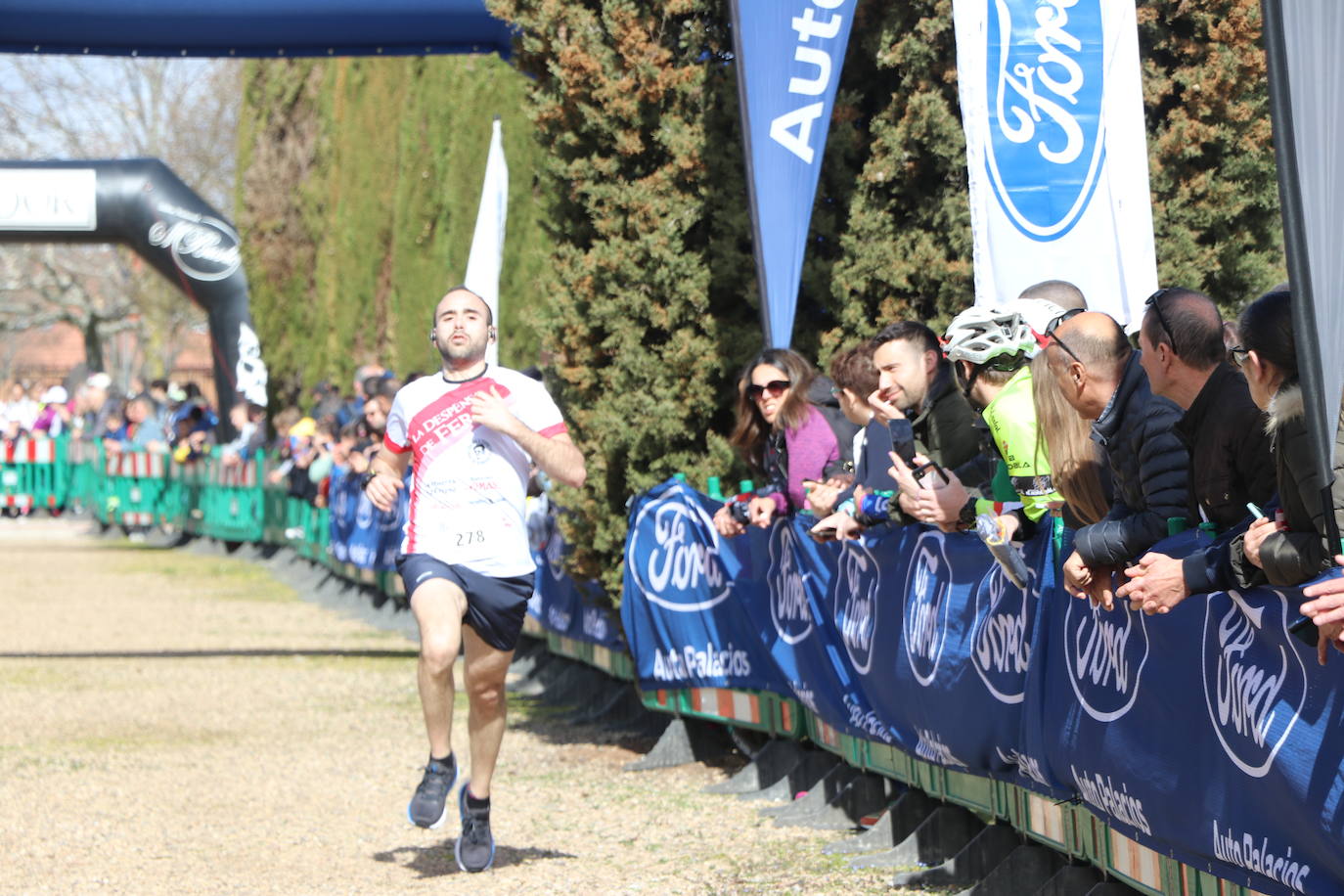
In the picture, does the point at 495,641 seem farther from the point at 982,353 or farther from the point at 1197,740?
the point at 1197,740

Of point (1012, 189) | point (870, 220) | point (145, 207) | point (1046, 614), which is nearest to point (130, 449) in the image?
point (145, 207)

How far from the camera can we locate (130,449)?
1081 inches

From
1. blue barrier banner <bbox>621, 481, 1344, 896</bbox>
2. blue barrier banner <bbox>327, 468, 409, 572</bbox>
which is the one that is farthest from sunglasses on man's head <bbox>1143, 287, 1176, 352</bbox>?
blue barrier banner <bbox>327, 468, 409, 572</bbox>

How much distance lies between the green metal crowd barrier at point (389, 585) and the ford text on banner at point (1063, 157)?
1954mm

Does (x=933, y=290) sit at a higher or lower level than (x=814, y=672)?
higher

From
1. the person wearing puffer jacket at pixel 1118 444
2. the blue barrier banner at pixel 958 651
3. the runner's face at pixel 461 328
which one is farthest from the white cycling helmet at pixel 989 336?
the runner's face at pixel 461 328

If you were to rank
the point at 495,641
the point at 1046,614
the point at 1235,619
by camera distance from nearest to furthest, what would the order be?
the point at 1235,619 < the point at 1046,614 < the point at 495,641

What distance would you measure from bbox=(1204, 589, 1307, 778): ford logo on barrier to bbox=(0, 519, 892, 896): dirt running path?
97.5 inches

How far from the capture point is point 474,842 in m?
6.93

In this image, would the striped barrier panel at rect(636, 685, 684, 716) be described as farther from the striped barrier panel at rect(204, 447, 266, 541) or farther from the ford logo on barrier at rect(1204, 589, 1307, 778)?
the striped barrier panel at rect(204, 447, 266, 541)

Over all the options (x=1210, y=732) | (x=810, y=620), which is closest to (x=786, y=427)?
A: (x=810, y=620)

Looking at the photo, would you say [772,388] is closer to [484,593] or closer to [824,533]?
[824,533]

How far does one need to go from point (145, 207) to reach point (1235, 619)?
22.2m

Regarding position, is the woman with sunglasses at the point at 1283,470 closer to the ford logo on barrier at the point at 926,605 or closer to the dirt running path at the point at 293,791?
the ford logo on barrier at the point at 926,605
